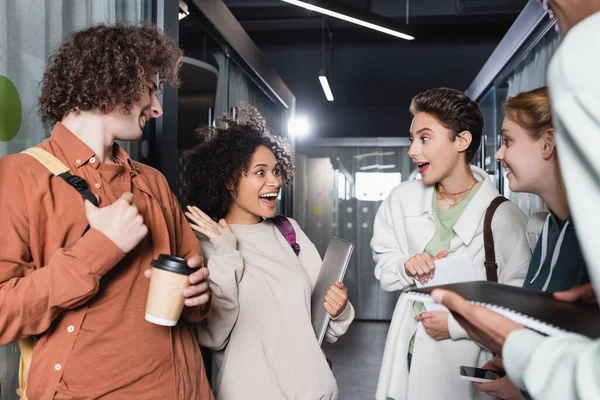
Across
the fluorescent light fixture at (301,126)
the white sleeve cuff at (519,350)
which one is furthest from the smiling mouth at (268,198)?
the fluorescent light fixture at (301,126)

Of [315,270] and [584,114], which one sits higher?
[584,114]

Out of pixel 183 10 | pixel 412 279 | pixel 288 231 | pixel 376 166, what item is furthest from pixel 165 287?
pixel 376 166

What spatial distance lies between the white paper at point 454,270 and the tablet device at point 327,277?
0.33 m

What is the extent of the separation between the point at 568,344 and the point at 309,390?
1.33 metres

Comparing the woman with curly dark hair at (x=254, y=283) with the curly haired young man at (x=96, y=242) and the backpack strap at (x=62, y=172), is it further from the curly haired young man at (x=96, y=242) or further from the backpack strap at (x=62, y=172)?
the backpack strap at (x=62, y=172)

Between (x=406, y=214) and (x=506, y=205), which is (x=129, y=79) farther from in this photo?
(x=506, y=205)

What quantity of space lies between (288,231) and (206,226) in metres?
0.42

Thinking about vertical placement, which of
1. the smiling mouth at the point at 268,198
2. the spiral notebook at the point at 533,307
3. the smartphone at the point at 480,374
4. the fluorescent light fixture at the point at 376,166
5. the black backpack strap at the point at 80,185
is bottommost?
the smartphone at the point at 480,374

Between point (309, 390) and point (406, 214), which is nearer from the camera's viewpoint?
point (309, 390)

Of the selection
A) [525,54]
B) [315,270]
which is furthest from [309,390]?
[525,54]

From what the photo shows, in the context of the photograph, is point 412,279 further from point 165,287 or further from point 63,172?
→ point 63,172

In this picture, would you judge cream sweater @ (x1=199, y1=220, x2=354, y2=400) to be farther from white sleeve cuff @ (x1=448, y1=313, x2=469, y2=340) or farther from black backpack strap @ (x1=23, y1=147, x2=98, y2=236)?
black backpack strap @ (x1=23, y1=147, x2=98, y2=236)

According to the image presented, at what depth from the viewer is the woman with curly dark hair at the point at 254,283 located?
1.82 metres

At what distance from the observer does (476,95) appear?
500cm
